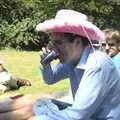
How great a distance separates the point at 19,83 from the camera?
33.3 ft

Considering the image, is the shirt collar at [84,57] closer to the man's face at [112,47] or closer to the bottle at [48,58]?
the bottle at [48,58]

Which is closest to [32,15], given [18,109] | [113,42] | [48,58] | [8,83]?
[8,83]

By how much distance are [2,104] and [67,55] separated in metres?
0.75

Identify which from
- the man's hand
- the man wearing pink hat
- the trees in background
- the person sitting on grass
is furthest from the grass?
the man wearing pink hat

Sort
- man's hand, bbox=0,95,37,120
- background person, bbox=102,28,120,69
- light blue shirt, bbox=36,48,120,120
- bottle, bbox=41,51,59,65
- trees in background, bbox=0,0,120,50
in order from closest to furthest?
light blue shirt, bbox=36,48,120,120
man's hand, bbox=0,95,37,120
bottle, bbox=41,51,59,65
background person, bbox=102,28,120,69
trees in background, bbox=0,0,120,50

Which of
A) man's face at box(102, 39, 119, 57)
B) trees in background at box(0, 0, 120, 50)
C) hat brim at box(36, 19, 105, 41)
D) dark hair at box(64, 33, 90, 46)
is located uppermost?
hat brim at box(36, 19, 105, 41)

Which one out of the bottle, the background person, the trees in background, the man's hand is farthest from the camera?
the trees in background

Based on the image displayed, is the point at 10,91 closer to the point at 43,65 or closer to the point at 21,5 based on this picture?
the point at 43,65

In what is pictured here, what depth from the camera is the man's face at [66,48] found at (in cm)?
375

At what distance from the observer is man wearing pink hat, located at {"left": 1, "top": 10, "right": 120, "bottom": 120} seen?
3590mm

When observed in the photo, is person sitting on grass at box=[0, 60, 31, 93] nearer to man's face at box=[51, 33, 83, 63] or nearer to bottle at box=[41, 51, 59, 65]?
bottle at box=[41, 51, 59, 65]

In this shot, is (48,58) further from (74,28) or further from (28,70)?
(28,70)

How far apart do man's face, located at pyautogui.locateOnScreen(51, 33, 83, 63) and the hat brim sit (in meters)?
0.06

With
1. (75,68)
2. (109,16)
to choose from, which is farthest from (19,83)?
(109,16)
